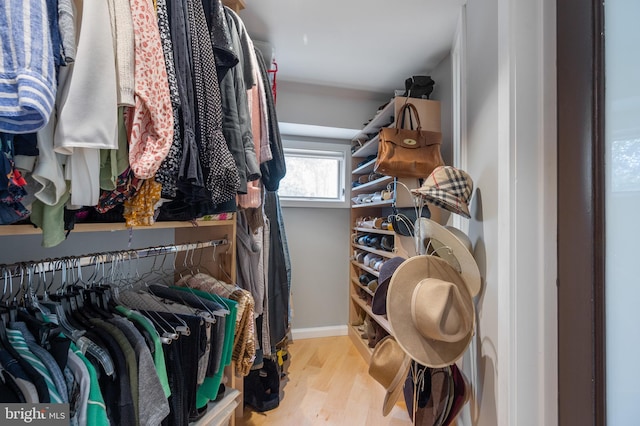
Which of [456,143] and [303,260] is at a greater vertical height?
[456,143]

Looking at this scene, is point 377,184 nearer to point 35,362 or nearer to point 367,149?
point 367,149

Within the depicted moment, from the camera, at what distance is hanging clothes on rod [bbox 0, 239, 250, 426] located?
20.9 inches

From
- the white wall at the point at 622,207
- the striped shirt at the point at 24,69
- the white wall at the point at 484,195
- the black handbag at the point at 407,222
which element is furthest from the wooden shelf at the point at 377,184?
the striped shirt at the point at 24,69

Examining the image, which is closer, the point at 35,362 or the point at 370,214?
the point at 35,362

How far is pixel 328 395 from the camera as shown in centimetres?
168

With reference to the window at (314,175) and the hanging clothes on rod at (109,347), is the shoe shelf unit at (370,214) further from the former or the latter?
the hanging clothes on rod at (109,347)

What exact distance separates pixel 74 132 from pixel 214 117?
290 millimetres

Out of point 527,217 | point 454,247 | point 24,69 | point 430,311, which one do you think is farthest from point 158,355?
point 527,217

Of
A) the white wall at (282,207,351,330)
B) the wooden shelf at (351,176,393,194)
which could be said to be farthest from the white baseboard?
the wooden shelf at (351,176,393,194)

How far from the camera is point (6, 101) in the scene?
1.22 feet

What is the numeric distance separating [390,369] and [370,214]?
1.56 metres

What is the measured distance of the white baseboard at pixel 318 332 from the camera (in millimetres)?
2420

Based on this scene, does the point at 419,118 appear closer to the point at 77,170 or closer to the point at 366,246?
the point at 366,246

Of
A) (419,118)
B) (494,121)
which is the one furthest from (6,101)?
(419,118)
